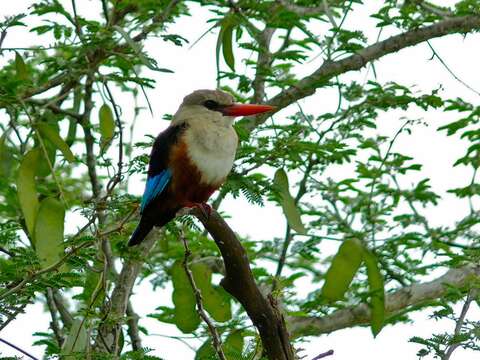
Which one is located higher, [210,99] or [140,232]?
[210,99]

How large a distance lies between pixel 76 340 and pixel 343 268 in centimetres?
127

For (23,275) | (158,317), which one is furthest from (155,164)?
(158,317)

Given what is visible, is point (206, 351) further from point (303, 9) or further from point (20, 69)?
point (303, 9)

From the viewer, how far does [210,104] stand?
464 cm

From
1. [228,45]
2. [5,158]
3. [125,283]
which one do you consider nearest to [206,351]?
[125,283]

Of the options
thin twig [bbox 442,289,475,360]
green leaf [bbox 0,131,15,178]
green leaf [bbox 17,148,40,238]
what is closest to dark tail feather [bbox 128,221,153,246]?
green leaf [bbox 17,148,40,238]

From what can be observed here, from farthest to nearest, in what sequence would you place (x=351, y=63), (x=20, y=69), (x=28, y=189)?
(x=351, y=63) → (x=20, y=69) → (x=28, y=189)

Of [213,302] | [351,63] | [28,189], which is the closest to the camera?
[28,189]

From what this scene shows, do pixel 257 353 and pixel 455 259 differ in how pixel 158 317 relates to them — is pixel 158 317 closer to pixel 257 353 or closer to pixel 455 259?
pixel 455 259

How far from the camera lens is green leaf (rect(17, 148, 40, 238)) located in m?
4.24

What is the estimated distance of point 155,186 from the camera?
4.38 metres

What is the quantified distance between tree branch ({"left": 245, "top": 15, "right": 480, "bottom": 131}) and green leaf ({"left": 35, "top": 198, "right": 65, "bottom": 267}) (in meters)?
1.38

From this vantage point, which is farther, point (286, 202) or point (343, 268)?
point (343, 268)

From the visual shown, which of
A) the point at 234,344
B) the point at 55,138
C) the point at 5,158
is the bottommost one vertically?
the point at 234,344
